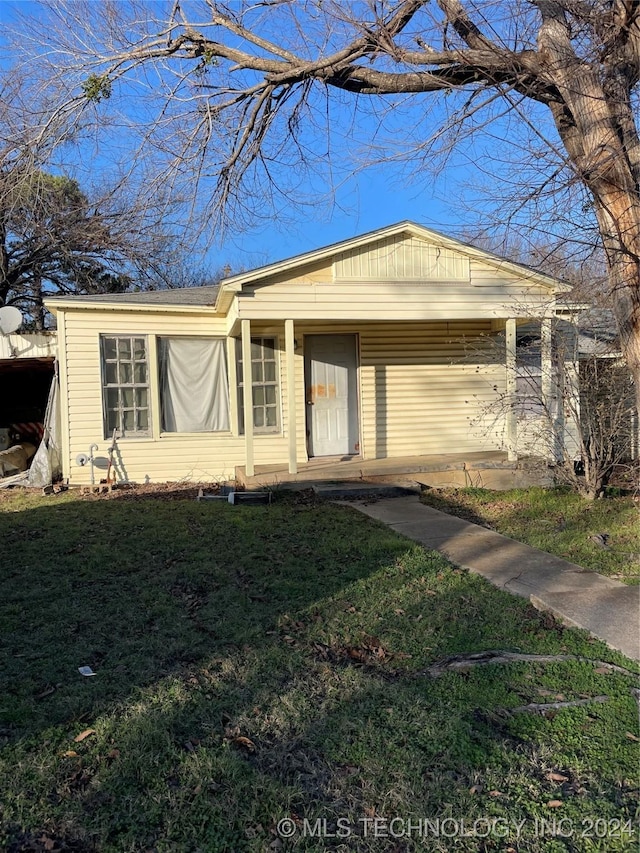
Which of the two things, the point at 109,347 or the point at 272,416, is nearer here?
the point at 109,347

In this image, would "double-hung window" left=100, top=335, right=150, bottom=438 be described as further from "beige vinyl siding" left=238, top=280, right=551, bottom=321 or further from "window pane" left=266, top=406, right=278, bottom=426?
"beige vinyl siding" left=238, top=280, right=551, bottom=321

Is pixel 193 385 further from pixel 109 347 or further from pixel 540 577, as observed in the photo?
pixel 540 577

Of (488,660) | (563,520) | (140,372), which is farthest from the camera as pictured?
(140,372)

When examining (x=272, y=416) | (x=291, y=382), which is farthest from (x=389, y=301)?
(x=272, y=416)

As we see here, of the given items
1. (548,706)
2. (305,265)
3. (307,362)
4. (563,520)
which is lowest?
(548,706)

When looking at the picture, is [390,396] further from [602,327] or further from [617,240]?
[617,240]

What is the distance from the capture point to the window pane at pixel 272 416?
1109 cm

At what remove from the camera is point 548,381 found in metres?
9.22

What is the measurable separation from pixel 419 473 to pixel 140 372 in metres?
5.13

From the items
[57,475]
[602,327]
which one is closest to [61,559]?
[57,475]

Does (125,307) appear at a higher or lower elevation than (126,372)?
higher

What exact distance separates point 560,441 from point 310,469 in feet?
12.7

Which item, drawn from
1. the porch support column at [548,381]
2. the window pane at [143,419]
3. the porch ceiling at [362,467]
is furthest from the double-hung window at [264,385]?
the porch support column at [548,381]

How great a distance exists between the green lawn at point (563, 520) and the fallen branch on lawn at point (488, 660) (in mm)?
1687
